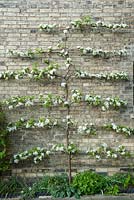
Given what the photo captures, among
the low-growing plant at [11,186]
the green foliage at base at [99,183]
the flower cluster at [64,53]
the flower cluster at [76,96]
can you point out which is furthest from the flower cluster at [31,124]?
the flower cluster at [64,53]

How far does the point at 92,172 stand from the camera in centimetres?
571

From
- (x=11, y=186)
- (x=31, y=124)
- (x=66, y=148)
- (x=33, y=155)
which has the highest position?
(x=31, y=124)

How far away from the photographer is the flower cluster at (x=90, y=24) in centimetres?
598

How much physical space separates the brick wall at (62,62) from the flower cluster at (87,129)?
0.31 ft

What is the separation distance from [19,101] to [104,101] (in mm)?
1331

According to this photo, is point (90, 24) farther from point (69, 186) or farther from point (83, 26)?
point (69, 186)

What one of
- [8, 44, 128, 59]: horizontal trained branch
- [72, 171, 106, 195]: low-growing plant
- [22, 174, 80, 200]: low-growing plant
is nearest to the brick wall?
[8, 44, 128, 59]: horizontal trained branch

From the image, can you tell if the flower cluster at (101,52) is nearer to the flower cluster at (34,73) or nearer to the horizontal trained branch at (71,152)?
the flower cluster at (34,73)

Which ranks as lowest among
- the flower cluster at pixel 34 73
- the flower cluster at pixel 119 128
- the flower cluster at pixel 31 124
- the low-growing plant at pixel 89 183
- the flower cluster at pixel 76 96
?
the low-growing plant at pixel 89 183

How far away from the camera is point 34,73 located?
5.90 m

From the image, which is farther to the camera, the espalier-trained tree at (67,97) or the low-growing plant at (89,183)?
the espalier-trained tree at (67,97)

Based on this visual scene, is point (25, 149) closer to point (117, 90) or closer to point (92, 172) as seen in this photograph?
point (92, 172)

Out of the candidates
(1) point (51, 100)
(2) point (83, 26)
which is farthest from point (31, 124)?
(2) point (83, 26)

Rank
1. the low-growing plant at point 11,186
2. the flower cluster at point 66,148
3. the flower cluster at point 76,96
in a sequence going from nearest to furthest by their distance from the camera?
the low-growing plant at point 11,186 → the flower cluster at point 66,148 → the flower cluster at point 76,96
